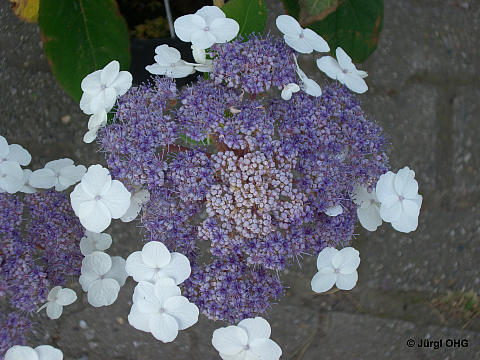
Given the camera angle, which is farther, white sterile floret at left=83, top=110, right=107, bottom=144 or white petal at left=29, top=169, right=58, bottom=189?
white petal at left=29, top=169, right=58, bottom=189

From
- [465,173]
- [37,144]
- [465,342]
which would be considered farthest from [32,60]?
[465,342]

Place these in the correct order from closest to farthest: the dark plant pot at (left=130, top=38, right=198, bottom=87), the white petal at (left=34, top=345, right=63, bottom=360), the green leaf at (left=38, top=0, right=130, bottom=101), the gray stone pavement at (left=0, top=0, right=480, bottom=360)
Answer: the white petal at (left=34, top=345, right=63, bottom=360), the green leaf at (left=38, top=0, right=130, bottom=101), the dark plant pot at (left=130, top=38, right=198, bottom=87), the gray stone pavement at (left=0, top=0, right=480, bottom=360)

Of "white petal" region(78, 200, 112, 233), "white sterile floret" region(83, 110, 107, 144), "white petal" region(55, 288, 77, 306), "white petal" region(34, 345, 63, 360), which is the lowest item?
"white petal" region(34, 345, 63, 360)

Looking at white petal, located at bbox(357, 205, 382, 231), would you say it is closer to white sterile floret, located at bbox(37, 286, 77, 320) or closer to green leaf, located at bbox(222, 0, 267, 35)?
green leaf, located at bbox(222, 0, 267, 35)

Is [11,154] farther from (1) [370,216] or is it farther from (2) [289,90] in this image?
(1) [370,216]

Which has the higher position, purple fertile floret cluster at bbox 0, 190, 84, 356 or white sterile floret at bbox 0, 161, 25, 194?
white sterile floret at bbox 0, 161, 25, 194

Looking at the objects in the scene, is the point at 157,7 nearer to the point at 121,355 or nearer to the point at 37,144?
the point at 37,144

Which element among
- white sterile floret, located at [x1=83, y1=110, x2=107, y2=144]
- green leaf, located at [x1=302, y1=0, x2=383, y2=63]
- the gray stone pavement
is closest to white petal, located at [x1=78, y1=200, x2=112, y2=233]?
white sterile floret, located at [x1=83, y1=110, x2=107, y2=144]

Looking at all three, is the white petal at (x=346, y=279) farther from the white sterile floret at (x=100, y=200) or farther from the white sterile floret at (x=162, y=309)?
the white sterile floret at (x=100, y=200)
